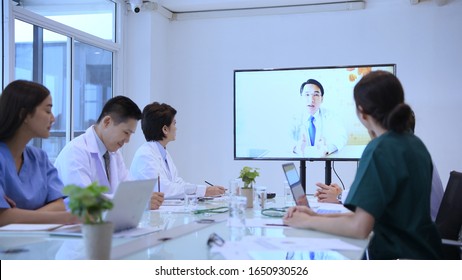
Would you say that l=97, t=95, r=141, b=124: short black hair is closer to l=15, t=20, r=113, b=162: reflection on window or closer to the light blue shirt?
the light blue shirt

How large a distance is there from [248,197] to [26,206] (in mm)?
1126

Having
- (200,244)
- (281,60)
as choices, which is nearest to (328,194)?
(200,244)

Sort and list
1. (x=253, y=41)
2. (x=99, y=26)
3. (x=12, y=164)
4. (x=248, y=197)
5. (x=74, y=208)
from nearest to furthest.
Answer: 1. (x=74, y=208)
2. (x=12, y=164)
3. (x=248, y=197)
4. (x=99, y=26)
5. (x=253, y=41)

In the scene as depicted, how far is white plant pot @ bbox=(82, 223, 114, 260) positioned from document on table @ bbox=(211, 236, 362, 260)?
1.11 ft

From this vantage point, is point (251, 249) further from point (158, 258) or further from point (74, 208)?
point (74, 208)

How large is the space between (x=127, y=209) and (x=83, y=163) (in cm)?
116

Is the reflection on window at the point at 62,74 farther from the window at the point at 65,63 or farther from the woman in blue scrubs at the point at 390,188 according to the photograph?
the woman in blue scrubs at the point at 390,188

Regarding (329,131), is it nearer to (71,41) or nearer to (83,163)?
(71,41)

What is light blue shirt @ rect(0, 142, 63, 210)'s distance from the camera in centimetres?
202

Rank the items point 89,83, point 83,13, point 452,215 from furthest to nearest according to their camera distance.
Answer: point 89,83 < point 83,13 < point 452,215

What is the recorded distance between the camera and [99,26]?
16.4 ft

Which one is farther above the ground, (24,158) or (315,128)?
(315,128)

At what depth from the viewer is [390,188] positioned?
5.31 ft
